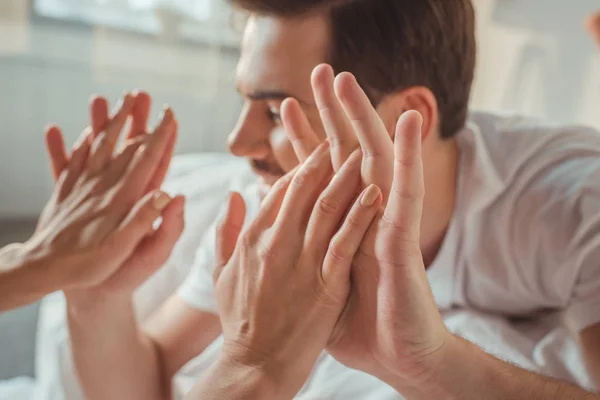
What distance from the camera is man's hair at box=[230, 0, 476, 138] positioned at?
2.68 ft

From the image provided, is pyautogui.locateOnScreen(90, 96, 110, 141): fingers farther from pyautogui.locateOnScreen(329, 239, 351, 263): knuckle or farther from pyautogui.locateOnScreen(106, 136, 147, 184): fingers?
pyautogui.locateOnScreen(329, 239, 351, 263): knuckle

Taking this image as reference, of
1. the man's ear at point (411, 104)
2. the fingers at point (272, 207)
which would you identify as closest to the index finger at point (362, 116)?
the fingers at point (272, 207)

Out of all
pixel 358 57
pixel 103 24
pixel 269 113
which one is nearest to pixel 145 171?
pixel 269 113

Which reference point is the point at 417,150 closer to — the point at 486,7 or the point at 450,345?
the point at 450,345

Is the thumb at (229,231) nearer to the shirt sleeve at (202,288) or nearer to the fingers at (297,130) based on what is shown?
the fingers at (297,130)

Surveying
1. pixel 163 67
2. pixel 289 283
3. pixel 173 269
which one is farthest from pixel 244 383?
pixel 163 67

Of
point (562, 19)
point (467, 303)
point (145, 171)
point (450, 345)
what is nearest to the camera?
point (450, 345)

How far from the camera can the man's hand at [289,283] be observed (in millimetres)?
553

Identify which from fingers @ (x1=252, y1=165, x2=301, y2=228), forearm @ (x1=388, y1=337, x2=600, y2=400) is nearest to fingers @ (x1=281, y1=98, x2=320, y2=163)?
fingers @ (x1=252, y1=165, x2=301, y2=228)

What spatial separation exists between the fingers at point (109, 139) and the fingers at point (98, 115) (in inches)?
0.6

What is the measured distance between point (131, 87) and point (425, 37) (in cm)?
126

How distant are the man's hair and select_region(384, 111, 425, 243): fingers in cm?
38

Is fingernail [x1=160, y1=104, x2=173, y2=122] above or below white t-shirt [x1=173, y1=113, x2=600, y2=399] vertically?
above

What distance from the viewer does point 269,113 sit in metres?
0.83
